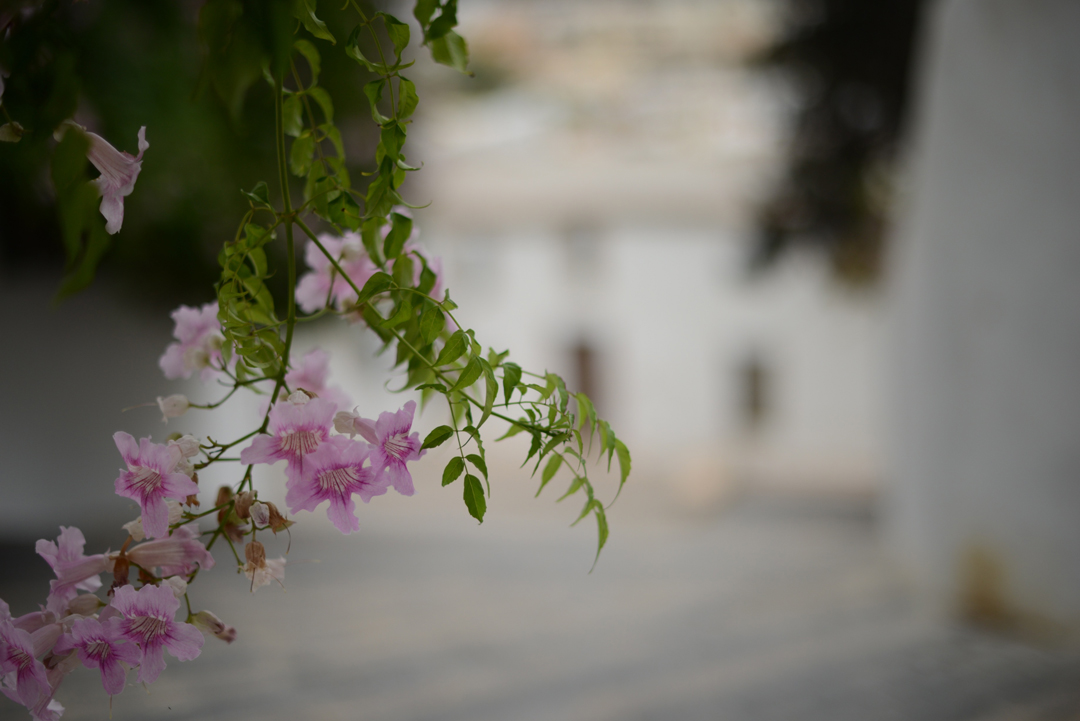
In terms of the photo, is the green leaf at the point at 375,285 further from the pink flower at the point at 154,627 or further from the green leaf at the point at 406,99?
the pink flower at the point at 154,627

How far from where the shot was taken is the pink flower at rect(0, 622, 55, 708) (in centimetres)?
57

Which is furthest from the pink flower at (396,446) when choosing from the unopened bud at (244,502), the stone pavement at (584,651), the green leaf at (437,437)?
the stone pavement at (584,651)

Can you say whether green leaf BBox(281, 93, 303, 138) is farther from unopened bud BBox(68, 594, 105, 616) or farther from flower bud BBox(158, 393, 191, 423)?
unopened bud BBox(68, 594, 105, 616)

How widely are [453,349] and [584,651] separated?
3389mm

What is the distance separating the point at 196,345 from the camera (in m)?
0.76

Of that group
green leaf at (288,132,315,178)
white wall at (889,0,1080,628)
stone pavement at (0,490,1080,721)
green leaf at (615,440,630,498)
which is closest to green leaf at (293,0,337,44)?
green leaf at (288,132,315,178)

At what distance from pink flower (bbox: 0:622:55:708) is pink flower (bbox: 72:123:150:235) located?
284mm

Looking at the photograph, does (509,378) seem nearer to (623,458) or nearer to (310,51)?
(623,458)

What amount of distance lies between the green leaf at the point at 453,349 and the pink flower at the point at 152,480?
0.66ft

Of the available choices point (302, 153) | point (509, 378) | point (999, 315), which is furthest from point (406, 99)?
point (999, 315)

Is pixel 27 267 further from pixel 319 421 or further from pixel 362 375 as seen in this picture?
pixel 362 375

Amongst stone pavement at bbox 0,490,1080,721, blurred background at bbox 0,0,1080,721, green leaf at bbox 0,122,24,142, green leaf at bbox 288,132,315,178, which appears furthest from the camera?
blurred background at bbox 0,0,1080,721

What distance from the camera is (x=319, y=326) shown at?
5.82 meters

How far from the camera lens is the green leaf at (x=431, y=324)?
677 millimetres
